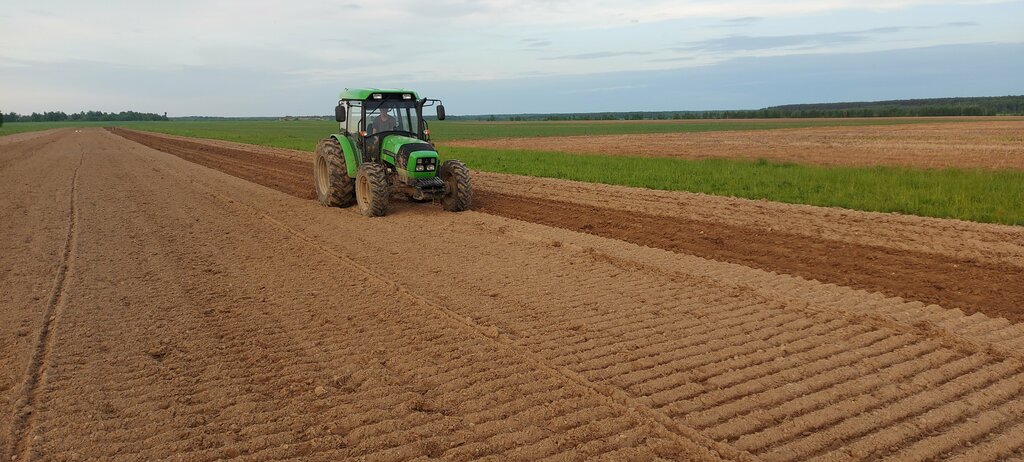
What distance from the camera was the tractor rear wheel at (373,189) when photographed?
10.9m

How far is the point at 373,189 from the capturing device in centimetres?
1084

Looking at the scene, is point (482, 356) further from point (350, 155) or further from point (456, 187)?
point (350, 155)

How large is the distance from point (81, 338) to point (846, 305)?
6.21 m

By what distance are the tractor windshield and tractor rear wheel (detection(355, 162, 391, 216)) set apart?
0.82 metres

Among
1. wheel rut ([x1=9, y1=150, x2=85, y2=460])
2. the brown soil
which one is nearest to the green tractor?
the brown soil

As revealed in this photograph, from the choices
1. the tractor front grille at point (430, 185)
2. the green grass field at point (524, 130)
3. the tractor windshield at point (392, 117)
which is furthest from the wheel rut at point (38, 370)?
the green grass field at point (524, 130)

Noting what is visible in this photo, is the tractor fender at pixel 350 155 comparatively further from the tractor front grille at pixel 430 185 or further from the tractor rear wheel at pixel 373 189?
the tractor front grille at pixel 430 185

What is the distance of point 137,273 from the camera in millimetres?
7488

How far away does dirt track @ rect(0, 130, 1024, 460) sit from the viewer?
3758 mm

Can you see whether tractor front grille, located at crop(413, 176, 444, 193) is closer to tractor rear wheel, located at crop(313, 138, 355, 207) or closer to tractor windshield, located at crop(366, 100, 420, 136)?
tractor windshield, located at crop(366, 100, 420, 136)

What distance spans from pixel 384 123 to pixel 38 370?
25.2 feet

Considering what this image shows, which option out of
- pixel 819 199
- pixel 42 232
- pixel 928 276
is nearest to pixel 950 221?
pixel 819 199

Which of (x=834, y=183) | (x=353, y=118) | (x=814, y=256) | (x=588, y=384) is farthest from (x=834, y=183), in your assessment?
(x=588, y=384)

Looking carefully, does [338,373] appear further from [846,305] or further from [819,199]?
[819,199]
